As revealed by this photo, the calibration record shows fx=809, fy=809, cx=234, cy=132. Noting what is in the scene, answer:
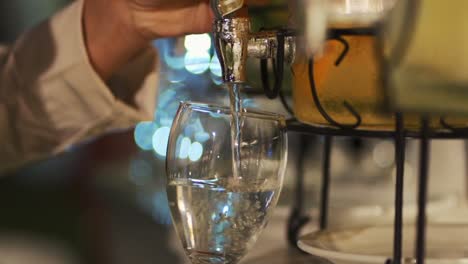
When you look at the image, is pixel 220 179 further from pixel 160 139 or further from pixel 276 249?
pixel 160 139

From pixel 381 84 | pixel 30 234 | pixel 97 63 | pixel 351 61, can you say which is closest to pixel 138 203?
pixel 30 234

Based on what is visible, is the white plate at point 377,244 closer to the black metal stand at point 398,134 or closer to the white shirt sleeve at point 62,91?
the black metal stand at point 398,134

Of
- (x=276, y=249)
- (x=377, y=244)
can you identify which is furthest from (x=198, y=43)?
(x=377, y=244)

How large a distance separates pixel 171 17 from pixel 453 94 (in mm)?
286

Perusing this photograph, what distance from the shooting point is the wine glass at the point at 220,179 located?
0.38 meters

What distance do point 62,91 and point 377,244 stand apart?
0.31 metres

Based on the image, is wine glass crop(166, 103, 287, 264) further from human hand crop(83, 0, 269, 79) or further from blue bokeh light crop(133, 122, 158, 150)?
blue bokeh light crop(133, 122, 158, 150)

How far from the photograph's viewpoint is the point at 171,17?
500 millimetres

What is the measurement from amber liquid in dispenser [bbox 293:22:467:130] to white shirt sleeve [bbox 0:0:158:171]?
254mm

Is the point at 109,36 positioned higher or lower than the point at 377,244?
higher

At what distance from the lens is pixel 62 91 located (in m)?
0.67

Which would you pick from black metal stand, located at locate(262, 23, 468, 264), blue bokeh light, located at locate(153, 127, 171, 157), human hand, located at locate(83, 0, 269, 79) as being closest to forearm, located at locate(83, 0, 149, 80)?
human hand, located at locate(83, 0, 269, 79)

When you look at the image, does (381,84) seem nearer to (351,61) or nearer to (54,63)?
(351,61)

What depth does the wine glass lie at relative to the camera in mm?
383
